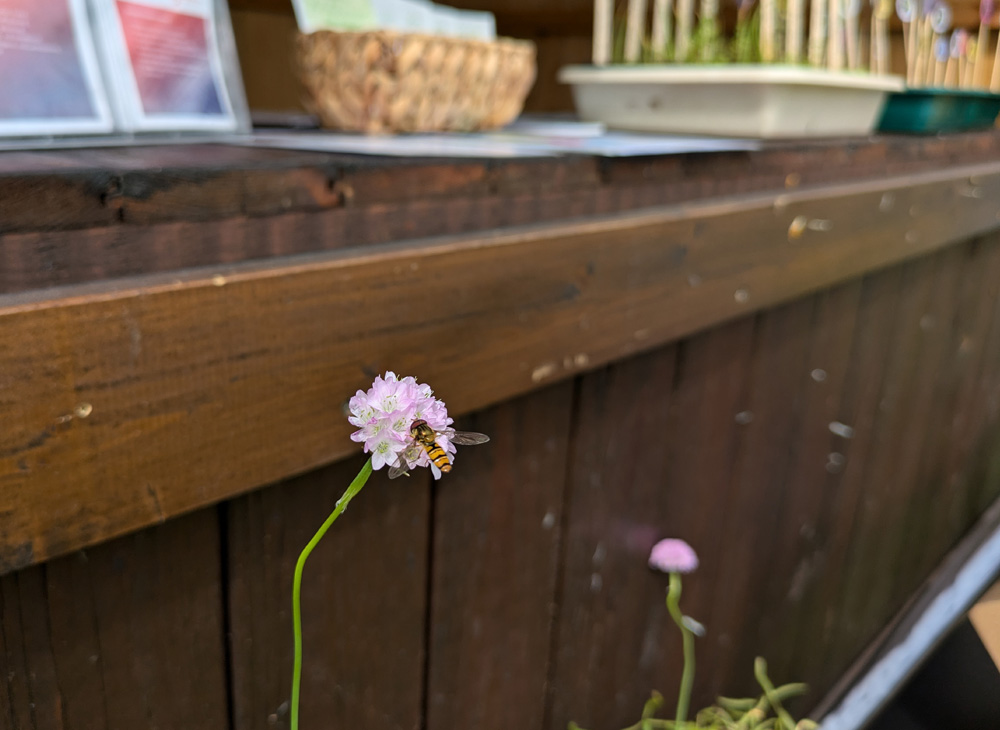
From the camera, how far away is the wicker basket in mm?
644

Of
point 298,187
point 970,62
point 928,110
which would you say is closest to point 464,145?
point 298,187

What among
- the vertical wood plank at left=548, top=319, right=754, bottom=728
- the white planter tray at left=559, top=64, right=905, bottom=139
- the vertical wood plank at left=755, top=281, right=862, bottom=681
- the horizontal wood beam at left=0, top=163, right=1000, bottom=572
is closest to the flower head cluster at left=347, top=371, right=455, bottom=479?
the horizontal wood beam at left=0, top=163, right=1000, bottom=572

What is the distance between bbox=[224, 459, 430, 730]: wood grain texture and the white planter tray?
56 cm

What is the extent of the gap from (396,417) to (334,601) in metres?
0.33

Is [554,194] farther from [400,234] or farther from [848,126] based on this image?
[848,126]

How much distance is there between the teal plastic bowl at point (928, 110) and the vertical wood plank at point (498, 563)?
80cm

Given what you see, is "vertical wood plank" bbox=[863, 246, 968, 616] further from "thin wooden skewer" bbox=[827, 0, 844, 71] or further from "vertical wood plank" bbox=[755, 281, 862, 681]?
"thin wooden skewer" bbox=[827, 0, 844, 71]

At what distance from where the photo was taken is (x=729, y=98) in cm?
87

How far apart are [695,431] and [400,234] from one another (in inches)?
18.2

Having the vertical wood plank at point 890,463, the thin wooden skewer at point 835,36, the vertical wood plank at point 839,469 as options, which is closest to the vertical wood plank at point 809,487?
the vertical wood plank at point 839,469

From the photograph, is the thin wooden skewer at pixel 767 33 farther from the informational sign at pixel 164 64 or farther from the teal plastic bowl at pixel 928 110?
the informational sign at pixel 164 64

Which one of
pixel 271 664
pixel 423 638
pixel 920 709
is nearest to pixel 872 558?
pixel 920 709

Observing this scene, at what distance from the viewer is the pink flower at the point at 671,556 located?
803 millimetres

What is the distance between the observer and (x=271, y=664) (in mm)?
483
